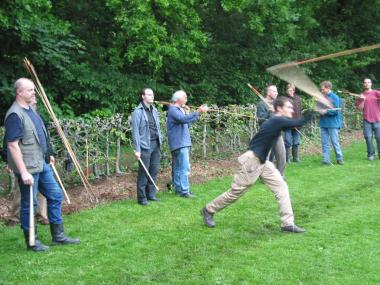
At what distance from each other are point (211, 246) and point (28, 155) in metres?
2.38

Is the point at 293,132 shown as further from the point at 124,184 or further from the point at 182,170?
the point at 124,184

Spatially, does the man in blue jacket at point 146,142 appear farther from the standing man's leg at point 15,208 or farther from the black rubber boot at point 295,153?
the black rubber boot at point 295,153

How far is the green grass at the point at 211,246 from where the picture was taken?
18.6ft

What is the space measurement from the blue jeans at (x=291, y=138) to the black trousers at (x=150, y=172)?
13.7 feet

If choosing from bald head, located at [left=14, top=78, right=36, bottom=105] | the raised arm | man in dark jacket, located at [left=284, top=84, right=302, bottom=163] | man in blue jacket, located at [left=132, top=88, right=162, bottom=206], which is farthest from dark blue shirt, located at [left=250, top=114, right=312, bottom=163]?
man in dark jacket, located at [left=284, top=84, right=302, bottom=163]

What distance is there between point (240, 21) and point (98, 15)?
17.4 feet

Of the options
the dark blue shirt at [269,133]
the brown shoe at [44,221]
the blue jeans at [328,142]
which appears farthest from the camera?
the blue jeans at [328,142]

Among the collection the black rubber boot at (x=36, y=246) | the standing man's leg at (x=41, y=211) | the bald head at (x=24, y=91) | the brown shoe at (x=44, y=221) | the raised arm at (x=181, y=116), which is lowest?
the black rubber boot at (x=36, y=246)

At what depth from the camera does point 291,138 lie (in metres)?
12.6

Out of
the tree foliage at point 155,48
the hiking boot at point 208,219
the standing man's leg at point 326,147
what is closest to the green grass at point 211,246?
the hiking boot at point 208,219

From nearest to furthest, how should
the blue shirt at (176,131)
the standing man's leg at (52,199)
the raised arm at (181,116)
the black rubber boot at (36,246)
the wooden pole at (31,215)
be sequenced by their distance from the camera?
the wooden pole at (31,215) < the black rubber boot at (36,246) < the standing man's leg at (52,199) < the raised arm at (181,116) < the blue shirt at (176,131)

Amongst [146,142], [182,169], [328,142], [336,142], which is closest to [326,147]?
[328,142]

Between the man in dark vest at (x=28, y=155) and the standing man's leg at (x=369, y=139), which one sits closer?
the man in dark vest at (x=28, y=155)

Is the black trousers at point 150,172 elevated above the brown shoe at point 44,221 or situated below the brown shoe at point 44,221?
above
